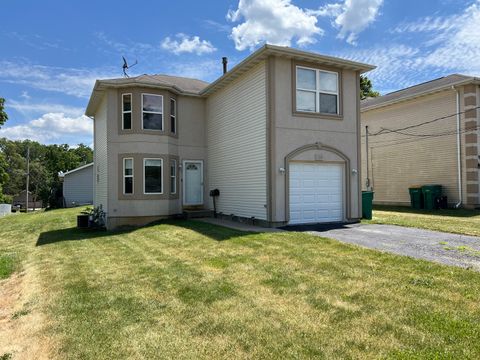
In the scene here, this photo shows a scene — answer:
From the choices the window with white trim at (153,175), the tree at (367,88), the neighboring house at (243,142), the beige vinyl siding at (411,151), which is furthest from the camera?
the tree at (367,88)

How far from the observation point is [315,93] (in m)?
12.0

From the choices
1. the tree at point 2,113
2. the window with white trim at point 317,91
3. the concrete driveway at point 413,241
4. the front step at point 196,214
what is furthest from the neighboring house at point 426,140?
the tree at point 2,113

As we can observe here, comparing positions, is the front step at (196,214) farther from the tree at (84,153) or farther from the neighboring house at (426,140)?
the tree at (84,153)

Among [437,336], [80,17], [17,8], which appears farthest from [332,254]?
[17,8]

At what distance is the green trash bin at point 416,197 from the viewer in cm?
1803

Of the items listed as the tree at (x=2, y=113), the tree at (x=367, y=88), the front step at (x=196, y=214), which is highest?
the tree at (x=367, y=88)

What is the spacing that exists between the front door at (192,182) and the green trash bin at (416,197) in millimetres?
10576

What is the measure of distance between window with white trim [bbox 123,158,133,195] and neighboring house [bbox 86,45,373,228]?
0.13 ft

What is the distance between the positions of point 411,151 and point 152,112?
13.5 meters

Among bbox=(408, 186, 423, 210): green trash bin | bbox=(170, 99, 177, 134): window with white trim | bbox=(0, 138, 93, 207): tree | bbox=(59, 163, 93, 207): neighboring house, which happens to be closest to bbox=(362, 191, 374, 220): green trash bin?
bbox=(408, 186, 423, 210): green trash bin

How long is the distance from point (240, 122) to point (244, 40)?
4119 mm

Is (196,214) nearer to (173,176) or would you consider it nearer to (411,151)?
(173,176)

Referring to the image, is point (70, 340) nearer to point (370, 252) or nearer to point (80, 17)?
point (370, 252)

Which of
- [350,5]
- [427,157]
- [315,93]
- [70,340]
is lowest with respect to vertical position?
[70,340]
